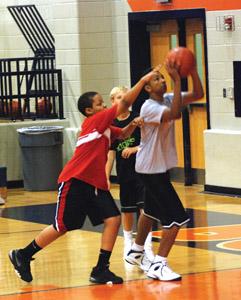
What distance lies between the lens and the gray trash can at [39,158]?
56.6ft

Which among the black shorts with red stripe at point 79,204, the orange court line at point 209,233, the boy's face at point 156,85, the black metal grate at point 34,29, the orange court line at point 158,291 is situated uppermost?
the black metal grate at point 34,29

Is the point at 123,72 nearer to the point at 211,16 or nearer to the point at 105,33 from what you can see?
the point at 105,33

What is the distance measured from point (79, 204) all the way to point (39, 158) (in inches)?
310

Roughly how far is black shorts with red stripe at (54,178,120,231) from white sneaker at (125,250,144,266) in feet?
2.18

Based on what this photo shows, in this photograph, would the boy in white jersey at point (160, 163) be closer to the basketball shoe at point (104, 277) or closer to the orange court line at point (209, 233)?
the basketball shoe at point (104, 277)

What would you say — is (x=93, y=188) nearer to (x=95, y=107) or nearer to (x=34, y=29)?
(x=95, y=107)

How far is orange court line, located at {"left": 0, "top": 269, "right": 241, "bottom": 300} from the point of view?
348 inches

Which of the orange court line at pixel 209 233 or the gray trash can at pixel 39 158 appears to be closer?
the orange court line at pixel 209 233

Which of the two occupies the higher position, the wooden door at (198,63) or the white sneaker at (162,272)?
the wooden door at (198,63)

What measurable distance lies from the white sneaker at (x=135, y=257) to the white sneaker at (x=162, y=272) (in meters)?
0.47

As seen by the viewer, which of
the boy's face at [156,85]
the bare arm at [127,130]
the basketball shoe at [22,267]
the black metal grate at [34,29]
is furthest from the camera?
the black metal grate at [34,29]

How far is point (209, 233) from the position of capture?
12.2 metres

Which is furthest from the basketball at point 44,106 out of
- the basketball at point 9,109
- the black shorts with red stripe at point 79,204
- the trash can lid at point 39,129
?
the black shorts with red stripe at point 79,204

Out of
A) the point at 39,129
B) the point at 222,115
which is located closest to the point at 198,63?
the point at 222,115
